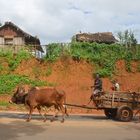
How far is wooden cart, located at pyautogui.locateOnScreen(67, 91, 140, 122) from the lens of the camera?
75.9ft

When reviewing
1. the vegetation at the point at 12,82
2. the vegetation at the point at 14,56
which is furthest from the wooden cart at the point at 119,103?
the vegetation at the point at 14,56

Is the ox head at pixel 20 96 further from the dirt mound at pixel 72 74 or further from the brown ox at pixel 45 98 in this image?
the dirt mound at pixel 72 74

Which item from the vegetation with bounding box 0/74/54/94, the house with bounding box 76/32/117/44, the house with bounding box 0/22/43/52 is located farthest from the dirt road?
the house with bounding box 76/32/117/44

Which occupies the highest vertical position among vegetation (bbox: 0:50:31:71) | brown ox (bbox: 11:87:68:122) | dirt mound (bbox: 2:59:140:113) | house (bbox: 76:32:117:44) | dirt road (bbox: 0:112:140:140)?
house (bbox: 76:32:117:44)

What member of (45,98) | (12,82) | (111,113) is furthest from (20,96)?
(12,82)

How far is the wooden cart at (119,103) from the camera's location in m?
23.1

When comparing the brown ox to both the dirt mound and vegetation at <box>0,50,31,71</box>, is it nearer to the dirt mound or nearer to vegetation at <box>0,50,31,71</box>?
the dirt mound

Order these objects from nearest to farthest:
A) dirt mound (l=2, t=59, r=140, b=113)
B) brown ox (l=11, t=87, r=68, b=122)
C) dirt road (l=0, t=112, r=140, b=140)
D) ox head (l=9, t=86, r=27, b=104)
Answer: dirt road (l=0, t=112, r=140, b=140) → brown ox (l=11, t=87, r=68, b=122) → ox head (l=9, t=86, r=27, b=104) → dirt mound (l=2, t=59, r=140, b=113)

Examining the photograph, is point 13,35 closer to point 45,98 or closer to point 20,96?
point 20,96

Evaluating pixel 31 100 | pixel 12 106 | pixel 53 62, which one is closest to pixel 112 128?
pixel 31 100

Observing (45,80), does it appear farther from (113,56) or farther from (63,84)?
(113,56)

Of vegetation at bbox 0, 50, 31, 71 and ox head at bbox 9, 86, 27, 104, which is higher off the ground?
vegetation at bbox 0, 50, 31, 71

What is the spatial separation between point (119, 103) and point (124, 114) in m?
0.73

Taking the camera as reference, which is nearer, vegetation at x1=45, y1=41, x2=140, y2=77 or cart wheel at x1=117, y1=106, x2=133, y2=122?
cart wheel at x1=117, y1=106, x2=133, y2=122
